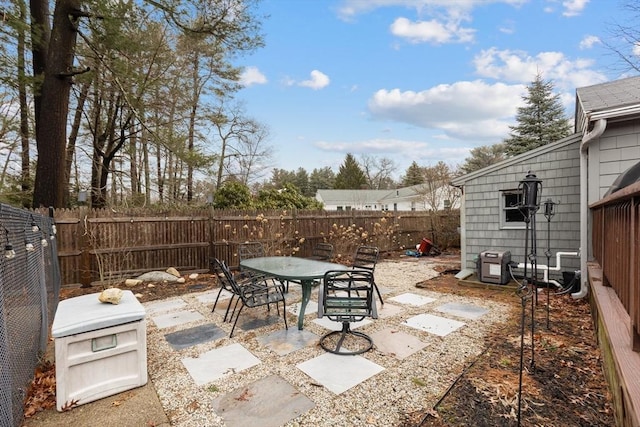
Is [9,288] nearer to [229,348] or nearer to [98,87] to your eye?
[229,348]

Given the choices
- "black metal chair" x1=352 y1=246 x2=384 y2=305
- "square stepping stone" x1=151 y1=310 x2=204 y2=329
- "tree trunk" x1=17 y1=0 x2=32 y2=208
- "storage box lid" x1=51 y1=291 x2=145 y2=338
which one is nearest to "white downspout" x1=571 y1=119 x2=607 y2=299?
"black metal chair" x1=352 y1=246 x2=384 y2=305

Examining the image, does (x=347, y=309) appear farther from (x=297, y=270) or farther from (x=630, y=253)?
(x=630, y=253)

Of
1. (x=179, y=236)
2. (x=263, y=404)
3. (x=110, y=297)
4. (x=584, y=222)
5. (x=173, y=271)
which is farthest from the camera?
(x=179, y=236)

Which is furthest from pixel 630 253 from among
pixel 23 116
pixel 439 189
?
pixel 439 189

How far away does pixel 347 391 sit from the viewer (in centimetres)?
245

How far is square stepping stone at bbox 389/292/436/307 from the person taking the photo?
5008 millimetres

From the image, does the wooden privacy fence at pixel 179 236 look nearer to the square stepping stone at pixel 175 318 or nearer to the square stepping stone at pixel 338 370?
the square stepping stone at pixel 175 318

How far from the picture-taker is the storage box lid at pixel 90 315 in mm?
2268

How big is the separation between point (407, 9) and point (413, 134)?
13604 mm

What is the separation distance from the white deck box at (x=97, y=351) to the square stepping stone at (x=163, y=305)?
84.3 inches

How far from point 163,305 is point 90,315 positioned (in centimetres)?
274

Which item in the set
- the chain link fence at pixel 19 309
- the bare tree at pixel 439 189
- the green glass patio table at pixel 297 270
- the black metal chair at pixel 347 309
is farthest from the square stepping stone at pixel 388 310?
the bare tree at pixel 439 189

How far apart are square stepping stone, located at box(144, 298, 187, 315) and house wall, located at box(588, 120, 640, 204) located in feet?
22.9

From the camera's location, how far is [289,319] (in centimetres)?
414
